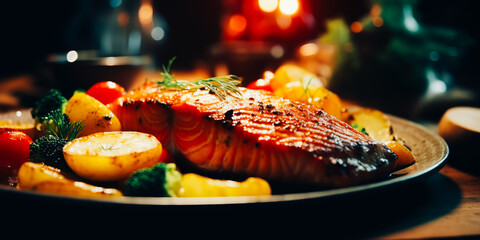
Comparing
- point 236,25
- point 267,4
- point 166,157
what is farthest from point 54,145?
point 236,25

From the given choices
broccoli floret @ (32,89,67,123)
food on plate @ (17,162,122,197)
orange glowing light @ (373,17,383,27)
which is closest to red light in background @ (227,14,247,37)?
orange glowing light @ (373,17,383,27)

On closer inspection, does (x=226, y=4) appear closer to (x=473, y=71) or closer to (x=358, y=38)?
(x=358, y=38)

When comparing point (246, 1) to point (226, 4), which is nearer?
point (226, 4)

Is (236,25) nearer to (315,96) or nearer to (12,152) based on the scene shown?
(315,96)

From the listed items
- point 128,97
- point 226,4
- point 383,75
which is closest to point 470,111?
point 383,75

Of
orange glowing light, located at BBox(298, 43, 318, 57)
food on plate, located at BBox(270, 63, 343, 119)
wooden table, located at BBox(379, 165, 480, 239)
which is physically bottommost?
wooden table, located at BBox(379, 165, 480, 239)

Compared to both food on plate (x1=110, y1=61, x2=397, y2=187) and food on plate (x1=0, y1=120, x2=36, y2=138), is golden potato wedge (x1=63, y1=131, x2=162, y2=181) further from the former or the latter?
food on plate (x1=0, y1=120, x2=36, y2=138)
